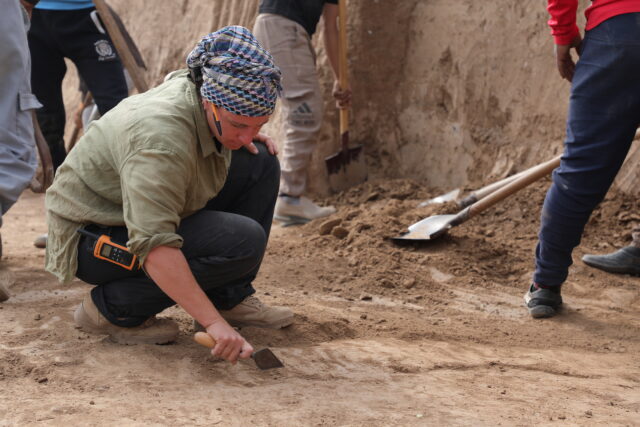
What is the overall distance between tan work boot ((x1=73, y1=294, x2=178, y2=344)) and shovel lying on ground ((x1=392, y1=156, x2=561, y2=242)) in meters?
1.83

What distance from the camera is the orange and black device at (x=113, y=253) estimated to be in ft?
8.13

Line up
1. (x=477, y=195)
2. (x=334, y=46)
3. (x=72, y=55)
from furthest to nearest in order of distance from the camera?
(x=334, y=46) < (x=477, y=195) < (x=72, y=55)

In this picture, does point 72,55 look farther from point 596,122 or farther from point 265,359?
point 596,122

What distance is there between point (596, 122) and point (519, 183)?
106 centimetres

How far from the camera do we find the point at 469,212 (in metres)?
4.15

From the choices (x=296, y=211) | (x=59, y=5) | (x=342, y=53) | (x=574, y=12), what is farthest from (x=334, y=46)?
(x=574, y=12)

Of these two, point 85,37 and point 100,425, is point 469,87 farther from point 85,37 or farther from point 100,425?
point 100,425

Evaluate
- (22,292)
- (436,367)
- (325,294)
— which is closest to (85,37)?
(22,292)

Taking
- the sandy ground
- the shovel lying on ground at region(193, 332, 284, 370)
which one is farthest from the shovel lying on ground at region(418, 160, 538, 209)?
the shovel lying on ground at region(193, 332, 284, 370)

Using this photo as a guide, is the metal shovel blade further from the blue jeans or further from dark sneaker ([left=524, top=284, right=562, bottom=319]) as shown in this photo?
the blue jeans

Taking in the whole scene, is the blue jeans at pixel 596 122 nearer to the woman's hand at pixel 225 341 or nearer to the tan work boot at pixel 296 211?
the woman's hand at pixel 225 341

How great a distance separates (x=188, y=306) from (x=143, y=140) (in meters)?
0.51

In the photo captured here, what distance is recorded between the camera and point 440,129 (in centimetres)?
562

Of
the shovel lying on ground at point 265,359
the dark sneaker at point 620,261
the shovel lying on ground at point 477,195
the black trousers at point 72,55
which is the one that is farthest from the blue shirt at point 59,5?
the dark sneaker at point 620,261
